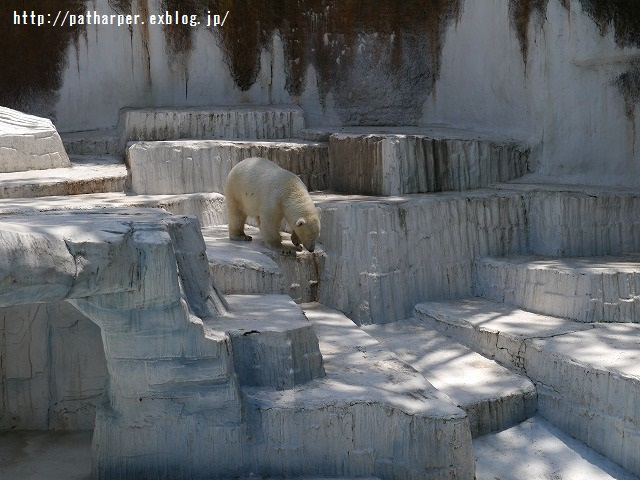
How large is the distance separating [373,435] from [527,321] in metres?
2.49

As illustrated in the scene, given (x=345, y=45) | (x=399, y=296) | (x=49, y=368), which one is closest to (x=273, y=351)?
(x=49, y=368)

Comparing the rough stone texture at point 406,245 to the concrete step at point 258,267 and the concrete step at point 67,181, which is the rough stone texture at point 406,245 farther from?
the concrete step at point 67,181

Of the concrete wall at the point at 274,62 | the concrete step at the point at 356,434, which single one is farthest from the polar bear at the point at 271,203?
the concrete wall at the point at 274,62

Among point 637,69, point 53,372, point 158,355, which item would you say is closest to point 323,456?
point 158,355

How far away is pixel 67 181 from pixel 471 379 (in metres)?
3.87

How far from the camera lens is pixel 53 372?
598cm

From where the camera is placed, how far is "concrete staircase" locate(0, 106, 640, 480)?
5.25 m

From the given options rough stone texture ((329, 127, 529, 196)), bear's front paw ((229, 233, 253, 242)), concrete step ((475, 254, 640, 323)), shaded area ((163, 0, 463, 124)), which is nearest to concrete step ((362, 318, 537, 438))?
concrete step ((475, 254, 640, 323))

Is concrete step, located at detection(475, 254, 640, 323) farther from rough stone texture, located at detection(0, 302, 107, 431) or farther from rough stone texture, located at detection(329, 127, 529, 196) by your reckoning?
rough stone texture, located at detection(0, 302, 107, 431)

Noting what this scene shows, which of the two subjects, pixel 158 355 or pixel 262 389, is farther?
pixel 262 389

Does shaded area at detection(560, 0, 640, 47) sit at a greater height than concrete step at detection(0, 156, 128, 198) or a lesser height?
greater

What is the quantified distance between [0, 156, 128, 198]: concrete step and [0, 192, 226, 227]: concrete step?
0.11 metres

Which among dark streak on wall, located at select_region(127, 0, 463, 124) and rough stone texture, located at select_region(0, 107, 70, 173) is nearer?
rough stone texture, located at select_region(0, 107, 70, 173)

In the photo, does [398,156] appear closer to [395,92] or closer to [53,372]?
[395,92]
